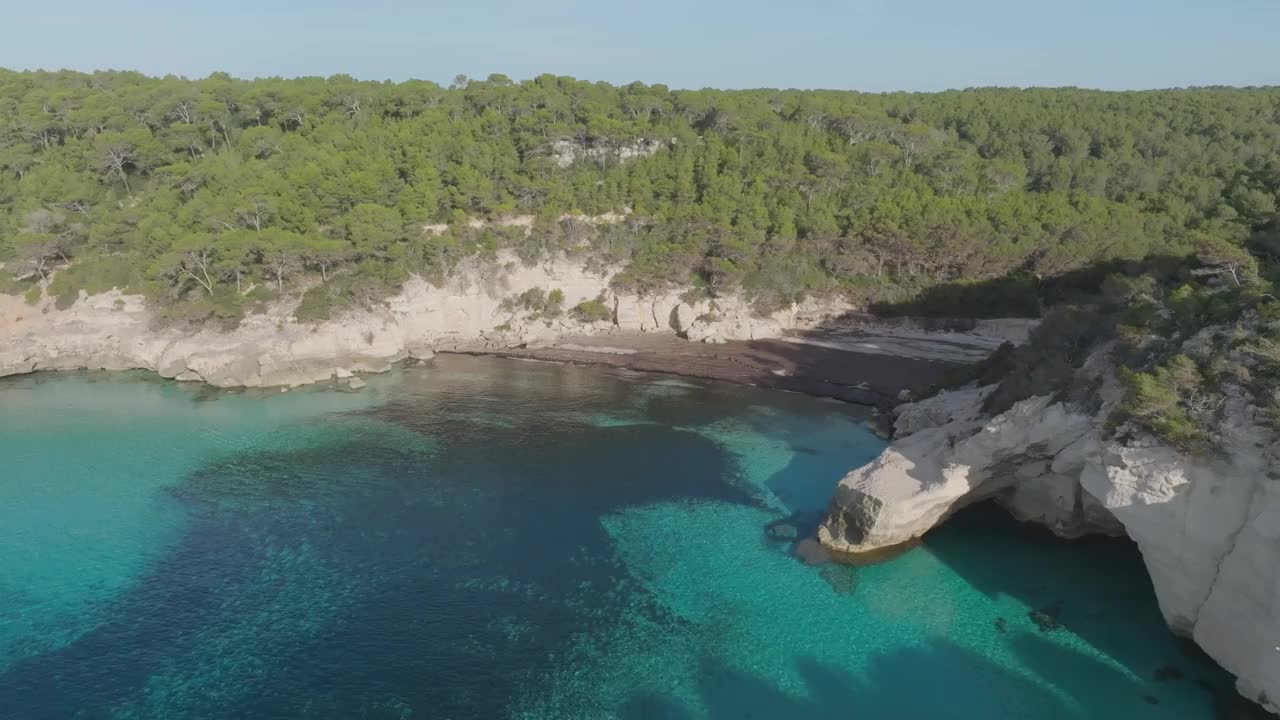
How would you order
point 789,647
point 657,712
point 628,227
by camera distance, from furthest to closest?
point 628,227 → point 789,647 → point 657,712

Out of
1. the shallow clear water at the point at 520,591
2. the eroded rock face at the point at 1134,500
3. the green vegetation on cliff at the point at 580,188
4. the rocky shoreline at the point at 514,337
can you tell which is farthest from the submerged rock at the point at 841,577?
the green vegetation on cliff at the point at 580,188

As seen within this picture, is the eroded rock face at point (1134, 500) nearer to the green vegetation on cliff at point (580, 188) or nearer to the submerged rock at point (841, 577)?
the submerged rock at point (841, 577)

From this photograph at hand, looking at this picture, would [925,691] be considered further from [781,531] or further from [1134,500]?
[781,531]

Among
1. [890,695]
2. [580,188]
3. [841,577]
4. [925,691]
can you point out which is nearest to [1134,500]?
[925,691]

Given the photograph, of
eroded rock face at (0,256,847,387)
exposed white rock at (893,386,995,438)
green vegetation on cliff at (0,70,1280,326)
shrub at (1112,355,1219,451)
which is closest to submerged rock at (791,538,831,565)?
exposed white rock at (893,386,995,438)

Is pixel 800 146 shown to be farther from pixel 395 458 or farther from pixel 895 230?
pixel 395 458

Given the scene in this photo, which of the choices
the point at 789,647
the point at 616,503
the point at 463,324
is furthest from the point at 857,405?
the point at 463,324
